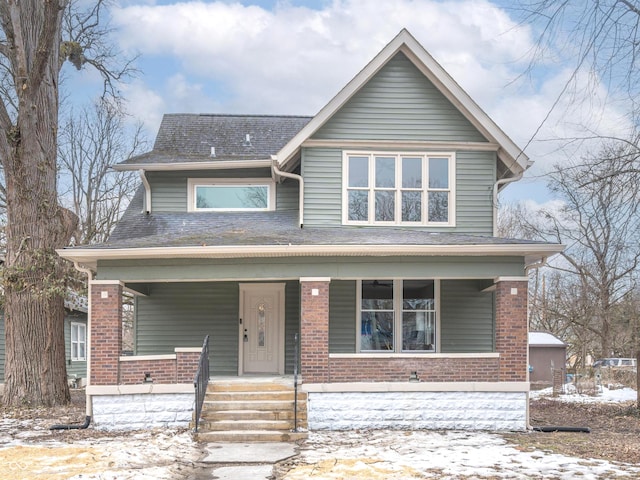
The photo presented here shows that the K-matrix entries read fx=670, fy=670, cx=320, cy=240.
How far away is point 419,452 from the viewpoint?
970cm

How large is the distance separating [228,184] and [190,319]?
10.6 ft

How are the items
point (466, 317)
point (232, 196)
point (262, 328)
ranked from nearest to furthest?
point (466, 317), point (262, 328), point (232, 196)

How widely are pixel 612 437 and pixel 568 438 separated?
865mm

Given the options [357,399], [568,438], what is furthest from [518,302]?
[357,399]

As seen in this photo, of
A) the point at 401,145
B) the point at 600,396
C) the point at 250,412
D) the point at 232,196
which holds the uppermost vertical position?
the point at 401,145

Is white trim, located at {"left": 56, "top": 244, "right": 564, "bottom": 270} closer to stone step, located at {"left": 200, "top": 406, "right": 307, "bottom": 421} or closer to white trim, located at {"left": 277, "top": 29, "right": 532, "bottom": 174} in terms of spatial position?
white trim, located at {"left": 277, "top": 29, "right": 532, "bottom": 174}

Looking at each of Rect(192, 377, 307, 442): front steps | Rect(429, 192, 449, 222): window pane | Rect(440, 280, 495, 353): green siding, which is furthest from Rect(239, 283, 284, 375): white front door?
Rect(429, 192, 449, 222): window pane

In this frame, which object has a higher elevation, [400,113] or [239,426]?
[400,113]

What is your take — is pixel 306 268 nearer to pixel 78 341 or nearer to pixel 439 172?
pixel 439 172

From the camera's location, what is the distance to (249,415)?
1145cm

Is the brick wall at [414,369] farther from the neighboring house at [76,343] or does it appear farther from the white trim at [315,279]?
the neighboring house at [76,343]

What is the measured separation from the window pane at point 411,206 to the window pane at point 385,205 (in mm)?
235

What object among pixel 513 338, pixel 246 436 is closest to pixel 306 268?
pixel 246 436

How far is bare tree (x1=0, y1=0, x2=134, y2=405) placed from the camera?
15.2 meters
